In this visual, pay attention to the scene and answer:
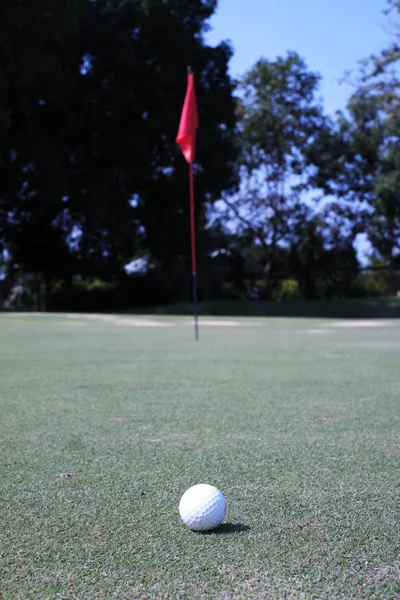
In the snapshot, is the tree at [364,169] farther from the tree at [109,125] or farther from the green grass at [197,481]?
the green grass at [197,481]

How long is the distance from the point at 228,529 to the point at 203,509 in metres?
0.16

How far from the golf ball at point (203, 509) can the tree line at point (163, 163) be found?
21.8m

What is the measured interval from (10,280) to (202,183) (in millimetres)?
11238

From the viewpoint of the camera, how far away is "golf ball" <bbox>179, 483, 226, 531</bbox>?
8.51ft

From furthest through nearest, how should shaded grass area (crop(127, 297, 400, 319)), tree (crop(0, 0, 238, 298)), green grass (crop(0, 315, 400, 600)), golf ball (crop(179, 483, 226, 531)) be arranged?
shaded grass area (crop(127, 297, 400, 319)), tree (crop(0, 0, 238, 298)), golf ball (crop(179, 483, 226, 531)), green grass (crop(0, 315, 400, 600))

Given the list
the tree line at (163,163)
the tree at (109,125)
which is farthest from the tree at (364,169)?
the tree at (109,125)

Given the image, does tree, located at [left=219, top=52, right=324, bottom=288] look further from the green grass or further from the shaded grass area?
the green grass

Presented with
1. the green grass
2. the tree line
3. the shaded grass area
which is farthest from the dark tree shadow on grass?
the shaded grass area

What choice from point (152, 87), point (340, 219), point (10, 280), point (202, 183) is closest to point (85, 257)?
point (10, 280)

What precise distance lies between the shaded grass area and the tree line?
2.88m

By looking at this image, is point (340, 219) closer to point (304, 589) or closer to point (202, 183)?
point (202, 183)

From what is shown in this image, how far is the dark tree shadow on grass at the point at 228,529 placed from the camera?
8.62ft

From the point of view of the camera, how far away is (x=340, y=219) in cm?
4028

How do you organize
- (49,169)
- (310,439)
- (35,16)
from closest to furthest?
Answer: (310,439) < (35,16) < (49,169)
